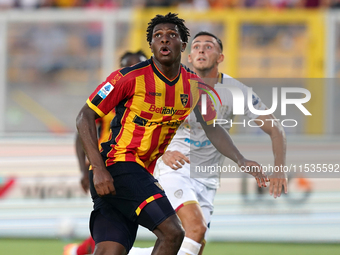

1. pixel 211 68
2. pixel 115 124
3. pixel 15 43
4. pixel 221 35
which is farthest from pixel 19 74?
pixel 115 124

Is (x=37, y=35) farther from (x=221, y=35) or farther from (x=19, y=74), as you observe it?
(x=221, y=35)

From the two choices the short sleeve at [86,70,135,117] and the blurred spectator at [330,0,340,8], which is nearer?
the short sleeve at [86,70,135,117]

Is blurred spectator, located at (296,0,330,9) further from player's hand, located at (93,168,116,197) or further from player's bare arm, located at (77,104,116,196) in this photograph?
player's hand, located at (93,168,116,197)

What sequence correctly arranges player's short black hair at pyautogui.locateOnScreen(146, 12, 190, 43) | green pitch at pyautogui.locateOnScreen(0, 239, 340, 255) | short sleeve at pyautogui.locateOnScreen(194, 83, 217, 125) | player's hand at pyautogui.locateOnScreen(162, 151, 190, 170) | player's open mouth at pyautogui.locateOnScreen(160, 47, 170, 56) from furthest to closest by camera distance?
green pitch at pyautogui.locateOnScreen(0, 239, 340, 255)
player's hand at pyautogui.locateOnScreen(162, 151, 190, 170)
short sleeve at pyautogui.locateOnScreen(194, 83, 217, 125)
player's short black hair at pyautogui.locateOnScreen(146, 12, 190, 43)
player's open mouth at pyautogui.locateOnScreen(160, 47, 170, 56)

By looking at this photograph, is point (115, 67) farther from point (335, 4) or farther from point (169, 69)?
point (169, 69)

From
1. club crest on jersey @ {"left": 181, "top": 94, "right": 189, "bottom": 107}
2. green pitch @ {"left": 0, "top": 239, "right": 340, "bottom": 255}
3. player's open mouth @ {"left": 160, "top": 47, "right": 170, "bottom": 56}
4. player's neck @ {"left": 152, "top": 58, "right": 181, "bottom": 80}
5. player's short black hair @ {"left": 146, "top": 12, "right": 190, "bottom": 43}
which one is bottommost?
green pitch @ {"left": 0, "top": 239, "right": 340, "bottom": 255}

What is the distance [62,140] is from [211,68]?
3452mm

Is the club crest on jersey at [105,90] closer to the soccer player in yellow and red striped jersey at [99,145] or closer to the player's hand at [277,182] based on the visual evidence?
the player's hand at [277,182]

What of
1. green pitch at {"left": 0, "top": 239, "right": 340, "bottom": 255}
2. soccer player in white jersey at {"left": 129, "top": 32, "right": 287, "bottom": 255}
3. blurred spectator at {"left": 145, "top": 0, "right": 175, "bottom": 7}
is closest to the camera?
soccer player in white jersey at {"left": 129, "top": 32, "right": 287, "bottom": 255}

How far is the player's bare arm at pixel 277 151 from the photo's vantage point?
13.2 feet

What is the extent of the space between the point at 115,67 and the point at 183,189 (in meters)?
4.07

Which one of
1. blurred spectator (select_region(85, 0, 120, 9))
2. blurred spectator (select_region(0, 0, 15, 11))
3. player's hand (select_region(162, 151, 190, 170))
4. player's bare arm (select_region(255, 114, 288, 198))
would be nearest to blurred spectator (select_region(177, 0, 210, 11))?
blurred spectator (select_region(85, 0, 120, 9))

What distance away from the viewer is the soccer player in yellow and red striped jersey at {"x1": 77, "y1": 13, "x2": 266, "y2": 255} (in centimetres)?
347

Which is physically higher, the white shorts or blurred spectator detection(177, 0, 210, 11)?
blurred spectator detection(177, 0, 210, 11)
